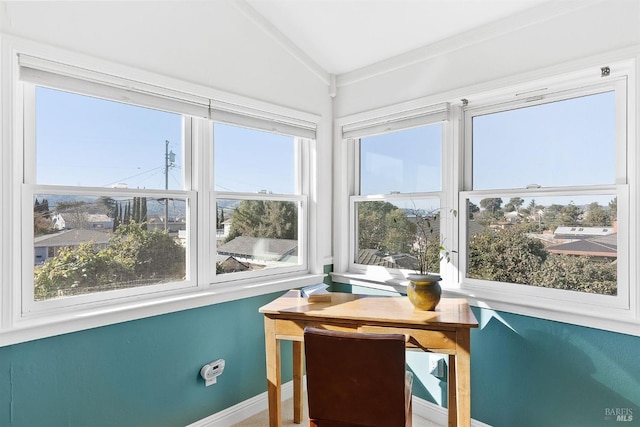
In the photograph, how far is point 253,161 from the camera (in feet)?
8.93

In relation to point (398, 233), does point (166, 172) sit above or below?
above

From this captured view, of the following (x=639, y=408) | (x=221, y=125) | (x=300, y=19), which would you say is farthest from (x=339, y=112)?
(x=639, y=408)

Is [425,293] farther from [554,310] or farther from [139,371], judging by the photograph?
[139,371]

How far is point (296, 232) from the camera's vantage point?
302cm

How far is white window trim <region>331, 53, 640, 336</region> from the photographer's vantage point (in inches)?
71.2

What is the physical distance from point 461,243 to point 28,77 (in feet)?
8.04

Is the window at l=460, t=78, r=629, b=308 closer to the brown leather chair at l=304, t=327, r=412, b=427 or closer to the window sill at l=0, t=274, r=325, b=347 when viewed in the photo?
the brown leather chair at l=304, t=327, r=412, b=427

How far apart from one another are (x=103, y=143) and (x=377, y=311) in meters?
1.69

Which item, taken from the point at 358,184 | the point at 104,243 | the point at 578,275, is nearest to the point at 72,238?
the point at 104,243

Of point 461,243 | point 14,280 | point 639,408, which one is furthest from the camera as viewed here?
→ point 461,243

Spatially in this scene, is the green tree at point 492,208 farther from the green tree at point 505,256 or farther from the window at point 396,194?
the window at point 396,194

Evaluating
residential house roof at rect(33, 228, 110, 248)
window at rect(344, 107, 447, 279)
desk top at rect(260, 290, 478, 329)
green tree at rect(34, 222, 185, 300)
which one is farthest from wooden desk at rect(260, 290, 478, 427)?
residential house roof at rect(33, 228, 110, 248)

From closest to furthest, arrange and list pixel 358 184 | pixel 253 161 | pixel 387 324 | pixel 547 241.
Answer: pixel 387 324, pixel 547 241, pixel 253 161, pixel 358 184

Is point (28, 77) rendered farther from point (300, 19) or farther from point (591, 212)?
point (591, 212)
